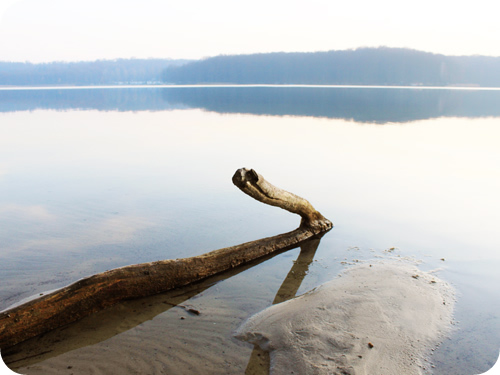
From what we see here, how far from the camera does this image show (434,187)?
9.81 metres

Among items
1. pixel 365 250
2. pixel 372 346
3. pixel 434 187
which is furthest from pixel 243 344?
pixel 434 187

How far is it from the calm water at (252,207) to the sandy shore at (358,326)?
0.21 meters

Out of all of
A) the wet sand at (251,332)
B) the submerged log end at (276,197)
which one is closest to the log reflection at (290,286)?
the wet sand at (251,332)

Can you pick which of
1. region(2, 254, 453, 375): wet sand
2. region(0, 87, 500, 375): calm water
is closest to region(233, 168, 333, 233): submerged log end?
region(0, 87, 500, 375): calm water

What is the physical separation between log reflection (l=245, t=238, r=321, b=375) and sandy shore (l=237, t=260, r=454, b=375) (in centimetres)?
8

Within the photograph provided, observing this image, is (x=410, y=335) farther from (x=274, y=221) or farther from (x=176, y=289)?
(x=274, y=221)

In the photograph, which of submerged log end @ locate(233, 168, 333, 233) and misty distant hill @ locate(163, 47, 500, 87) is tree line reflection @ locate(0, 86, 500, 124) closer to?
submerged log end @ locate(233, 168, 333, 233)

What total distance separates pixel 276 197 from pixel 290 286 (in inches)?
43.4

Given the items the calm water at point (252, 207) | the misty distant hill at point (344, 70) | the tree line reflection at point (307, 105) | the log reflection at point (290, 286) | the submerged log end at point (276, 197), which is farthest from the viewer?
the misty distant hill at point (344, 70)

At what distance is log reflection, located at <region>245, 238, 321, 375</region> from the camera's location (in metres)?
3.36

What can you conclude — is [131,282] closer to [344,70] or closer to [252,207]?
[252,207]

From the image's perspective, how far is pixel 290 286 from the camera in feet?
16.2

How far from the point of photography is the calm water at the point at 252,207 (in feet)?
16.5

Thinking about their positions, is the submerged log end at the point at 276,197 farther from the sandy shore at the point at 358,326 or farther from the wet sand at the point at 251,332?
the sandy shore at the point at 358,326
